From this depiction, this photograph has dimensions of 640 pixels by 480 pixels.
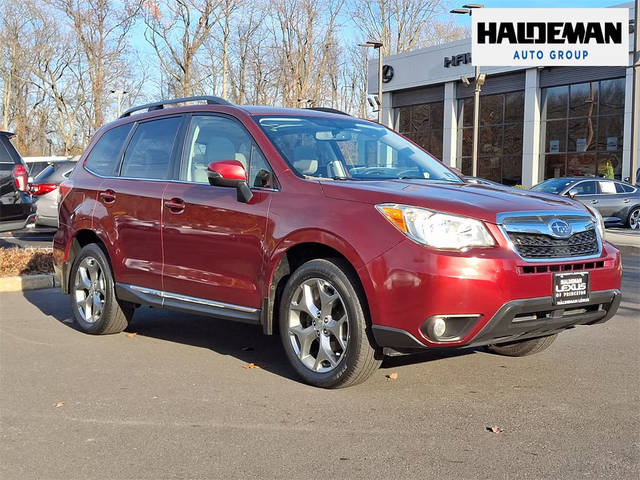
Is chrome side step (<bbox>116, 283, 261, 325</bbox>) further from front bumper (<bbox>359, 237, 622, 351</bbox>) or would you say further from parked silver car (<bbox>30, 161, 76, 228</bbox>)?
parked silver car (<bbox>30, 161, 76, 228</bbox>)

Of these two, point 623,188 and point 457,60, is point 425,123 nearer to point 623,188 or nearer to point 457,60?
point 457,60

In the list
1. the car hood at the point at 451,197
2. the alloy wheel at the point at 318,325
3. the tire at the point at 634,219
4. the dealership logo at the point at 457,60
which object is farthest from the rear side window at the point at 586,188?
the dealership logo at the point at 457,60

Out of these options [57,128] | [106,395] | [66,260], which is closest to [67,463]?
[106,395]

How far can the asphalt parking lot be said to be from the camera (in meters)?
3.57

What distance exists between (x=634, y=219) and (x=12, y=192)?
15.4 meters

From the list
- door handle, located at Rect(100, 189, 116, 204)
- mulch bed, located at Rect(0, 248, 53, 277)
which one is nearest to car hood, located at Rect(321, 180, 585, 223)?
door handle, located at Rect(100, 189, 116, 204)

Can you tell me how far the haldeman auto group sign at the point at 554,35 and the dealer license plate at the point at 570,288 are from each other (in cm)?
2337

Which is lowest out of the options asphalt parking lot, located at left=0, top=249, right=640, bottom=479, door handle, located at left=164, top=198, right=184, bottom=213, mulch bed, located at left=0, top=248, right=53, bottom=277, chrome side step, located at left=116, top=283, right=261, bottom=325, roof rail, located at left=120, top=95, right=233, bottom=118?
asphalt parking lot, located at left=0, top=249, right=640, bottom=479

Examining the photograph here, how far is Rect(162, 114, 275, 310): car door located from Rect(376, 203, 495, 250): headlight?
1121 millimetres

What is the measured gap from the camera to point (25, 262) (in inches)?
399

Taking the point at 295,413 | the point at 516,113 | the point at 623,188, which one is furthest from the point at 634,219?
the point at 295,413

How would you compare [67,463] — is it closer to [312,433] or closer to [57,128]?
[312,433]

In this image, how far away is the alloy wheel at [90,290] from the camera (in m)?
6.61

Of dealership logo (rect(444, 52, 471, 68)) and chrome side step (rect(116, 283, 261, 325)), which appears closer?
chrome side step (rect(116, 283, 261, 325))
